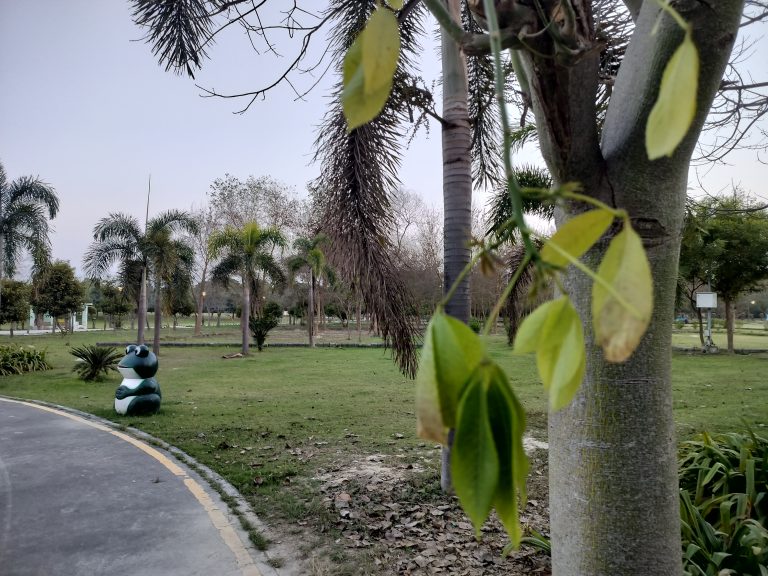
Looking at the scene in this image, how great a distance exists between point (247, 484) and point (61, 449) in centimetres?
281

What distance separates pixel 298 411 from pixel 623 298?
8.40 meters

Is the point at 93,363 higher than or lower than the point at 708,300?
lower

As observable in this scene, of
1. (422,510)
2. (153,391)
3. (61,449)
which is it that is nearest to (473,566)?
(422,510)

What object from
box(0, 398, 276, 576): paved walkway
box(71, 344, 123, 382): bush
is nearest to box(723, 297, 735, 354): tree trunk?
box(0, 398, 276, 576): paved walkway

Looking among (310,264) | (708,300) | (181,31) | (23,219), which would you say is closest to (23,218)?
(23,219)

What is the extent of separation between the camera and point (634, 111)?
1455 mm

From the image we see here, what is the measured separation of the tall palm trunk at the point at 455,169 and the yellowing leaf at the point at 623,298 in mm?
4158

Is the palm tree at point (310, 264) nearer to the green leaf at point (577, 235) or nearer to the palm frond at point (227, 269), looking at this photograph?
the palm frond at point (227, 269)

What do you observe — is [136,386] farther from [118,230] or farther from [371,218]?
[118,230]

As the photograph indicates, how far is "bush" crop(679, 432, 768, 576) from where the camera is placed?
292 cm

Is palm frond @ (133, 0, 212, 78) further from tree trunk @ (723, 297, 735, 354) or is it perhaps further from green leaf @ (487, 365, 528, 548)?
tree trunk @ (723, 297, 735, 354)

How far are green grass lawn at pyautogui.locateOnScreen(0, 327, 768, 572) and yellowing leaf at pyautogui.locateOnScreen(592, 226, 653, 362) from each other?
354 cm

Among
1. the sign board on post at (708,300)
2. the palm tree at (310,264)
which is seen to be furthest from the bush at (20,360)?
the sign board on post at (708,300)

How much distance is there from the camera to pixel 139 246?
17.5 metres
